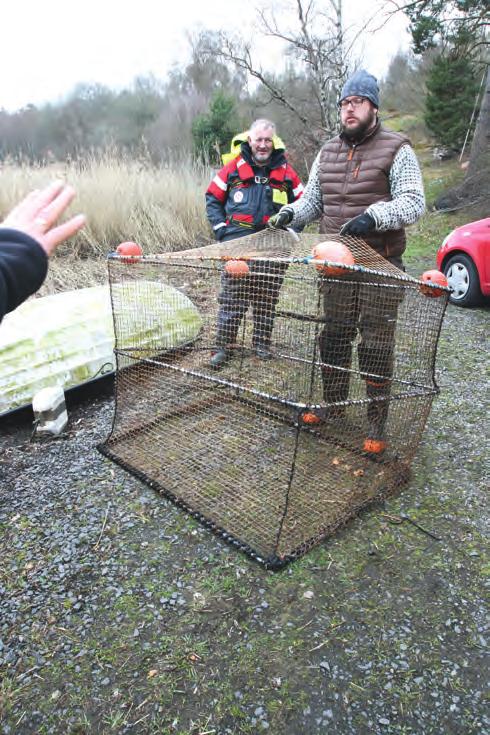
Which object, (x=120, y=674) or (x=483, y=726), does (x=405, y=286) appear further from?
(x=120, y=674)

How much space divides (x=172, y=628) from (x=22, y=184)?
232 inches

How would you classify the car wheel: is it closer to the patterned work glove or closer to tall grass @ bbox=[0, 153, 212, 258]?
tall grass @ bbox=[0, 153, 212, 258]

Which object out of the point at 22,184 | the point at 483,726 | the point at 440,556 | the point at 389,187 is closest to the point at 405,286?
the point at 389,187

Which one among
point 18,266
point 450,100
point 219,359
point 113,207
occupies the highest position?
point 450,100

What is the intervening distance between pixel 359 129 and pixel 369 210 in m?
0.49

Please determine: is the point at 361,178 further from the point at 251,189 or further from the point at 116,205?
the point at 116,205

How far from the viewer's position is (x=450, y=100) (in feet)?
52.5

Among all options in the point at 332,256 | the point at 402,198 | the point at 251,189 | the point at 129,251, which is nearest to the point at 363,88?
the point at 402,198

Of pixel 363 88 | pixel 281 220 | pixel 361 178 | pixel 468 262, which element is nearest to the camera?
pixel 363 88

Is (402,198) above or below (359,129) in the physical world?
below

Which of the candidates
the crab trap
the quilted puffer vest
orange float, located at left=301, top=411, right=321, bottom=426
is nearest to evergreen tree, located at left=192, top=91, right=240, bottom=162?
the crab trap

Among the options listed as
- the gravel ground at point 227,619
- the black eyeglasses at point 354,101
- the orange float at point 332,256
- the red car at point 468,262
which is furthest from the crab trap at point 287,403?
the red car at point 468,262

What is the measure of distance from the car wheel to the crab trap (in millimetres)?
2574

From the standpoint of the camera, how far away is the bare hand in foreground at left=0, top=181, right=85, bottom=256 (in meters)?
1.02
